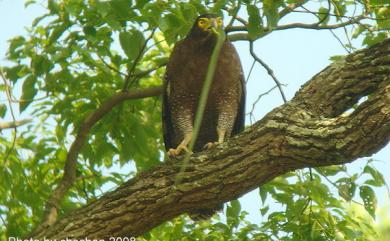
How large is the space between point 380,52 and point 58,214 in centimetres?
300

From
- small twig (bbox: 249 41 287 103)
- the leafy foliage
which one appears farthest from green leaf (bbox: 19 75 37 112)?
small twig (bbox: 249 41 287 103)

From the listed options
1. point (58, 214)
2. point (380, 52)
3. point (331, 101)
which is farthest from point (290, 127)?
point (58, 214)

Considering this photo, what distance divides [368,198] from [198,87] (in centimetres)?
224

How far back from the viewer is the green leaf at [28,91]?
5.51 meters

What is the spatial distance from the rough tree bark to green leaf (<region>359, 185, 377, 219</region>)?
55 centimetres

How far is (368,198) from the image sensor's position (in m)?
4.34

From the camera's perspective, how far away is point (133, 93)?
19.3 ft

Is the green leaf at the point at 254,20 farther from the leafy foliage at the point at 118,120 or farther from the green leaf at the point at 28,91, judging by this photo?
the green leaf at the point at 28,91

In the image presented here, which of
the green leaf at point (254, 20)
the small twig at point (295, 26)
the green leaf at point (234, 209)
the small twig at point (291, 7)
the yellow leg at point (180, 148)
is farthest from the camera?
the yellow leg at point (180, 148)

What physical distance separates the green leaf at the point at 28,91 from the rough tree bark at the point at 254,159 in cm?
151

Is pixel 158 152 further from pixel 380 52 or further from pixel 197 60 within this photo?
pixel 380 52

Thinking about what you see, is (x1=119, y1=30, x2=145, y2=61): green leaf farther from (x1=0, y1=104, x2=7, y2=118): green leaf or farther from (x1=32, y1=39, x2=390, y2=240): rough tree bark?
(x1=0, y1=104, x2=7, y2=118): green leaf

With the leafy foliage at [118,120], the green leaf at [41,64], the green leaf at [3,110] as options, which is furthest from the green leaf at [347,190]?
the green leaf at [3,110]

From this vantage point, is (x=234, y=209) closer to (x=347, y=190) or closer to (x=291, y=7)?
(x=347, y=190)
